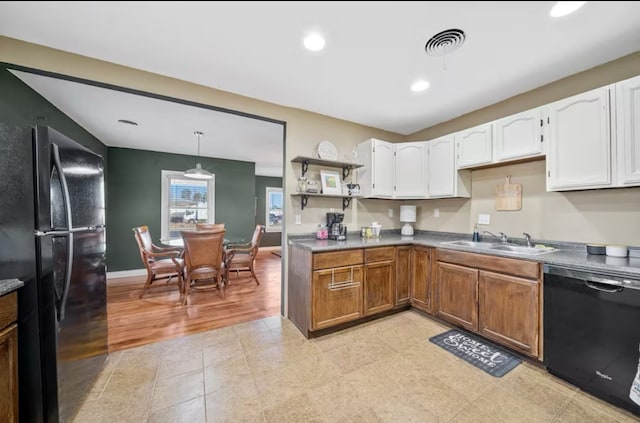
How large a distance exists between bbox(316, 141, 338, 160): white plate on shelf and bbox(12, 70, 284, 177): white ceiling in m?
0.68

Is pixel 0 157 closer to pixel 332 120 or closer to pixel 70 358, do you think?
pixel 70 358

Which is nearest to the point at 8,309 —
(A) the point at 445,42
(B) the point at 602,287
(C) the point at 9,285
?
(C) the point at 9,285

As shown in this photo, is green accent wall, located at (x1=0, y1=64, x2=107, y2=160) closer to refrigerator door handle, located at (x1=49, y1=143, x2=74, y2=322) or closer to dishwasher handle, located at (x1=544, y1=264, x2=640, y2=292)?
refrigerator door handle, located at (x1=49, y1=143, x2=74, y2=322)

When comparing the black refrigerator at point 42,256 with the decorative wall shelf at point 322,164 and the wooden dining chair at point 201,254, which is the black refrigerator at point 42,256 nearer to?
the wooden dining chair at point 201,254

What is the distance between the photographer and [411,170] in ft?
10.5

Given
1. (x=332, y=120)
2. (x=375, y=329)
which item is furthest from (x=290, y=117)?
(x=375, y=329)

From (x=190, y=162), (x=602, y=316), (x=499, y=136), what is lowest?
(x=602, y=316)

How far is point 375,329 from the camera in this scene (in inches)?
98.7

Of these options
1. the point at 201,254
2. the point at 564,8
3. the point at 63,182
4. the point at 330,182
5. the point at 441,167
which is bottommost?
the point at 201,254

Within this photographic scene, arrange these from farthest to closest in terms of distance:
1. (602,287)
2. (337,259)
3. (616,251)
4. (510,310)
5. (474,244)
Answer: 1. (474,244)
2. (337,259)
3. (510,310)
4. (616,251)
5. (602,287)

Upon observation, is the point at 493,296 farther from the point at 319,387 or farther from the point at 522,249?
the point at 319,387

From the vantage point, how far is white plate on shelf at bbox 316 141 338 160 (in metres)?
2.93

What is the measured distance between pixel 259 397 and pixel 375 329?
1333mm

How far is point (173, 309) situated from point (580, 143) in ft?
14.5
